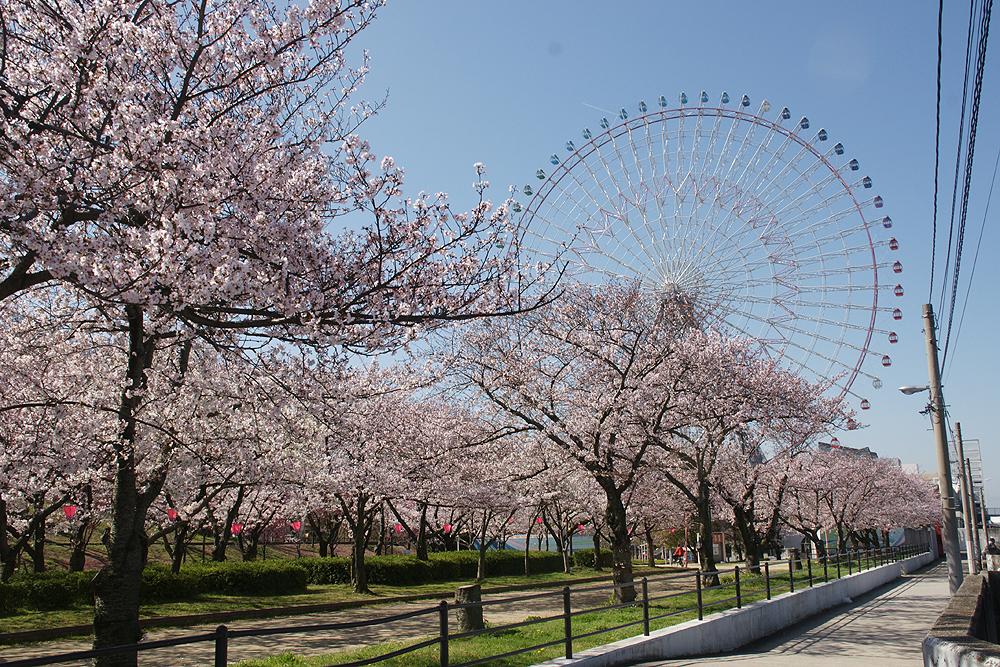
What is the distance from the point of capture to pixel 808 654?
12.2 metres

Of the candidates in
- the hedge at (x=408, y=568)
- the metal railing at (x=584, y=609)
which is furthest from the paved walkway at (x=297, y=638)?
the hedge at (x=408, y=568)

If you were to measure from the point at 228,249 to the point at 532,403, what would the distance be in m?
11.8

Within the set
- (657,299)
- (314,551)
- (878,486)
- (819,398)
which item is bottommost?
(314,551)

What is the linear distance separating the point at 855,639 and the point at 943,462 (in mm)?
3565

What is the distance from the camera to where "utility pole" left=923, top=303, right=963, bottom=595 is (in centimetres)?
1427

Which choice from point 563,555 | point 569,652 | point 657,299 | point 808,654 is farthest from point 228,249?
point 563,555

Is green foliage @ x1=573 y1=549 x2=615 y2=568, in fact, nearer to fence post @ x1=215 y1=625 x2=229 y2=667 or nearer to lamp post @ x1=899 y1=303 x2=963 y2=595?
lamp post @ x1=899 y1=303 x2=963 y2=595

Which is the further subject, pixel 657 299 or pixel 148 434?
pixel 657 299

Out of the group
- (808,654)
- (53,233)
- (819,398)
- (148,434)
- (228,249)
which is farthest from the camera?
(819,398)

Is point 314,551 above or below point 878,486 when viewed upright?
below

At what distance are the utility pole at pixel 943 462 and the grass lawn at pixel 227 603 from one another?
1433 cm

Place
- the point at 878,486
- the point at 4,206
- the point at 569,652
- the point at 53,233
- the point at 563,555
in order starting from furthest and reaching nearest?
the point at 878,486 < the point at 563,555 < the point at 569,652 < the point at 53,233 < the point at 4,206

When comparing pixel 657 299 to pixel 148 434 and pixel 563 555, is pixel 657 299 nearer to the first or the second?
pixel 148 434

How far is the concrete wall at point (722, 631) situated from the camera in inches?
398
